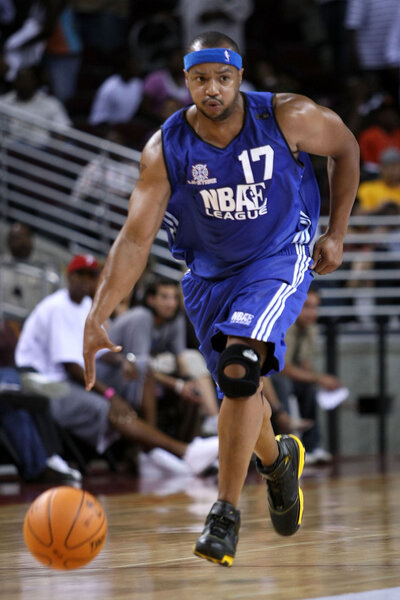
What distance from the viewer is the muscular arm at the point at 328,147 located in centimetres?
377

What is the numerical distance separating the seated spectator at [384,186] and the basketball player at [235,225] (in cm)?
636

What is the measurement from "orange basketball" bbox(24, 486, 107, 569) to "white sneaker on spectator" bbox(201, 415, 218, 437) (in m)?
4.64

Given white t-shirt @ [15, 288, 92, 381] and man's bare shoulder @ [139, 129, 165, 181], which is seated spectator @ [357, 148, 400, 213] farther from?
man's bare shoulder @ [139, 129, 165, 181]

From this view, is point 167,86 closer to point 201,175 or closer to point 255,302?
point 201,175

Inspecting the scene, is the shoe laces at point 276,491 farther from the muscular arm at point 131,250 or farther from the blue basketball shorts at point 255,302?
the muscular arm at point 131,250

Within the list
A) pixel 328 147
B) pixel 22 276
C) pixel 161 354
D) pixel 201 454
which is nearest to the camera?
pixel 328 147

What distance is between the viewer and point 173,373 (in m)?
8.09

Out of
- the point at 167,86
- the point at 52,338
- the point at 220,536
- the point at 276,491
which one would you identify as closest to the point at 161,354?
the point at 52,338

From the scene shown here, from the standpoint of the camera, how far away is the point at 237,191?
12.1 feet

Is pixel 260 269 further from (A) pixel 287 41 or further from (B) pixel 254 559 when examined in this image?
(A) pixel 287 41

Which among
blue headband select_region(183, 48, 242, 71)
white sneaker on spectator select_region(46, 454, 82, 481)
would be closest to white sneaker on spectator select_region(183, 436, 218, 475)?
white sneaker on spectator select_region(46, 454, 82, 481)

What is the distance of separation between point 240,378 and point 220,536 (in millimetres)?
500

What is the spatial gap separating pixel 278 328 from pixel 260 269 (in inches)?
10.2

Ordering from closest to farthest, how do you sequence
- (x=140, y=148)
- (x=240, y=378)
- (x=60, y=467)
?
1. (x=240, y=378)
2. (x=60, y=467)
3. (x=140, y=148)
